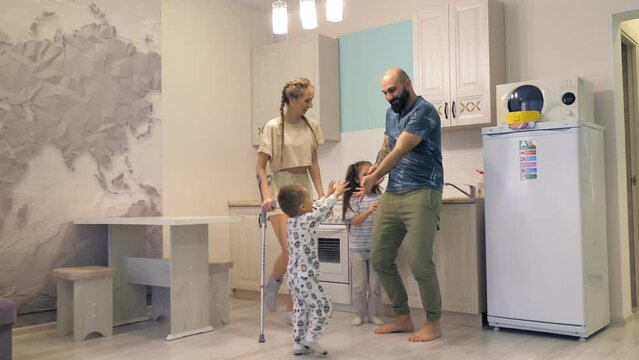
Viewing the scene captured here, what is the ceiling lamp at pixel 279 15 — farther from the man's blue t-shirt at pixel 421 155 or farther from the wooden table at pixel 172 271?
the wooden table at pixel 172 271

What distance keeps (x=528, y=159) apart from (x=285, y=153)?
4.76 feet

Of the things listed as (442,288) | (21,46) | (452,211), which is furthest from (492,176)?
(21,46)

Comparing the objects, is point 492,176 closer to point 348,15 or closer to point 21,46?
point 348,15

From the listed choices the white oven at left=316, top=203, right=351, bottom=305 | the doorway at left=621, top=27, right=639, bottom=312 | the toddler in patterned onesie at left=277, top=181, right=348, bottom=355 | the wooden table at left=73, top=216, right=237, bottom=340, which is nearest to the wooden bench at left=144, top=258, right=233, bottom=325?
the wooden table at left=73, top=216, right=237, bottom=340

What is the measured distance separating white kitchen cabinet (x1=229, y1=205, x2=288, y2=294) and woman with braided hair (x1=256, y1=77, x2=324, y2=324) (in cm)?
104

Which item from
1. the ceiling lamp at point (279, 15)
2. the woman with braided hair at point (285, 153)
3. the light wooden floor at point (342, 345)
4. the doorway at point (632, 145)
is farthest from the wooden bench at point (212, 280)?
the doorway at point (632, 145)

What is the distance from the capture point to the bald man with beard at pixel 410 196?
130 inches

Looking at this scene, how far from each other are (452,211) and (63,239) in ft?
8.36

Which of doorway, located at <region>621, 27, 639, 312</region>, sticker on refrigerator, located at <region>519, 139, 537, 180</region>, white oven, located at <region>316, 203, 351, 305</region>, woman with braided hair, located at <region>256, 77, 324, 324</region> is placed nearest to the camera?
sticker on refrigerator, located at <region>519, 139, 537, 180</region>

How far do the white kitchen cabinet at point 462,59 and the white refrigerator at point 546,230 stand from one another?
0.53m

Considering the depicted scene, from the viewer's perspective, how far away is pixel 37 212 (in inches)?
151

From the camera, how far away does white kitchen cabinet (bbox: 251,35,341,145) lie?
4.95m

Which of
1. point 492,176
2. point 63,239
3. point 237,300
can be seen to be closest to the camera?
point 492,176

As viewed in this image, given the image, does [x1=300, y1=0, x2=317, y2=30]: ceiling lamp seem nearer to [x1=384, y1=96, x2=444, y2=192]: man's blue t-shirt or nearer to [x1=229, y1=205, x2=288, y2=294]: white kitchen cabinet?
[x1=384, y1=96, x2=444, y2=192]: man's blue t-shirt
